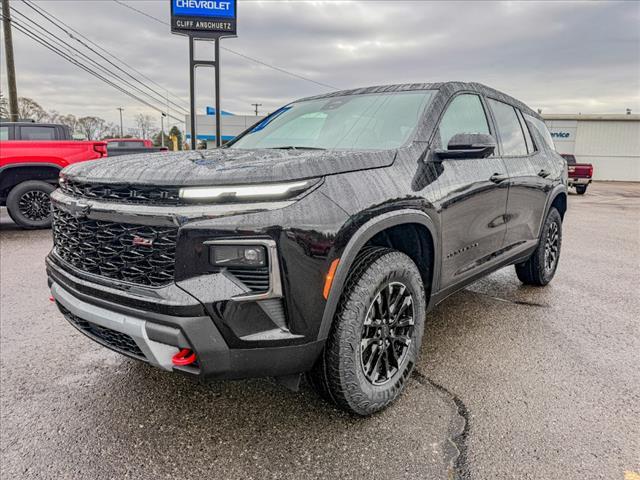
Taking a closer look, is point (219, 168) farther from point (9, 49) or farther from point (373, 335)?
point (9, 49)

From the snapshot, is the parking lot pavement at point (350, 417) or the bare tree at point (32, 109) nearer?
the parking lot pavement at point (350, 417)

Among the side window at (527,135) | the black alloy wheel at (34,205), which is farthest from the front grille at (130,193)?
the black alloy wheel at (34,205)

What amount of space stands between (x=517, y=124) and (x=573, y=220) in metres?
8.06

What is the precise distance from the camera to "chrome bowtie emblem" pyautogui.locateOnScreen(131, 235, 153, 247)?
1.93 meters

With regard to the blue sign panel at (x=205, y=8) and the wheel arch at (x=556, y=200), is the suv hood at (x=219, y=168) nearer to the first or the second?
the wheel arch at (x=556, y=200)

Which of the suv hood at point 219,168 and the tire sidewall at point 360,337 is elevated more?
the suv hood at point 219,168

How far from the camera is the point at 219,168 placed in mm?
2029

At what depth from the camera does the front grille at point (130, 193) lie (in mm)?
1910

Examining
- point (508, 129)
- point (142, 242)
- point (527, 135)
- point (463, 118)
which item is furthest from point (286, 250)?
point (527, 135)

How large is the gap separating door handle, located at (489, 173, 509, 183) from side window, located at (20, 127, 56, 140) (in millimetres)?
9202

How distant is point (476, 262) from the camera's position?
3279 mm

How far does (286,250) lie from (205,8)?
45.2 ft

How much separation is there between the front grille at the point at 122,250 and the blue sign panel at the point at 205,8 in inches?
511

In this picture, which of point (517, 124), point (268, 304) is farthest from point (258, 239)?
point (517, 124)
